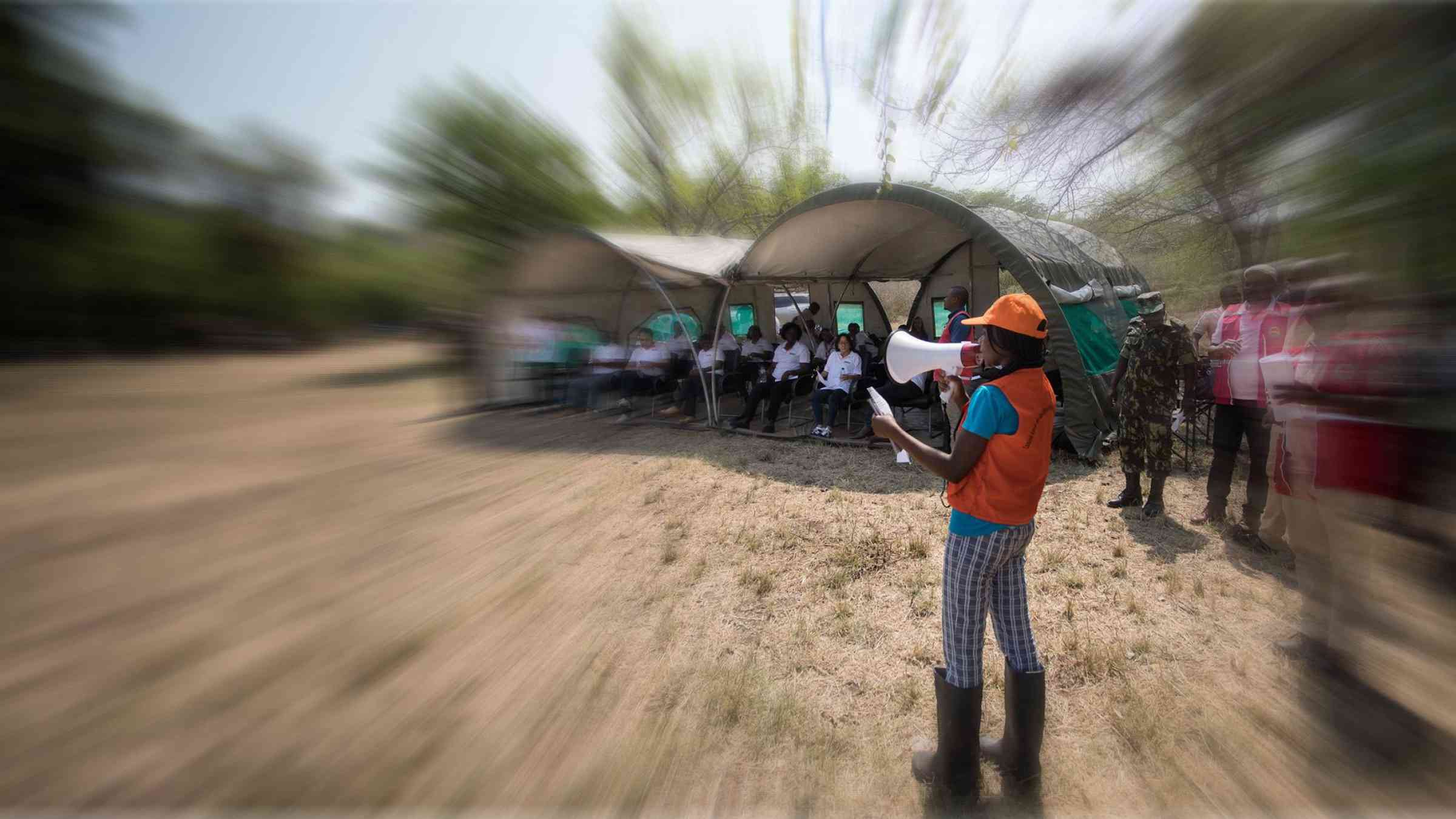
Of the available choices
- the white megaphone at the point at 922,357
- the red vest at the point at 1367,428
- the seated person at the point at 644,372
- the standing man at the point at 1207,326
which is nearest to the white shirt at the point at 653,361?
the seated person at the point at 644,372

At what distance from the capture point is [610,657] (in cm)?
299

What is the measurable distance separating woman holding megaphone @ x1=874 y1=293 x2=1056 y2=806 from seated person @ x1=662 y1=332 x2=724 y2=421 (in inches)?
278

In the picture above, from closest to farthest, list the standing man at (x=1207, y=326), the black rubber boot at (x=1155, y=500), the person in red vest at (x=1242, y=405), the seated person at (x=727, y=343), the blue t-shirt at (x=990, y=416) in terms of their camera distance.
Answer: the blue t-shirt at (x=990, y=416), the person in red vest at (x=1242, y=405), the standing man at (x=1207, y=326), the black rubber boot at (x=1155, y=500), the seated person at (x=727, y=343)

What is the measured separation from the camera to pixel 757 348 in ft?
34.0

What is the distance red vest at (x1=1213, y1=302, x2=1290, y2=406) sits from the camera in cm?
336

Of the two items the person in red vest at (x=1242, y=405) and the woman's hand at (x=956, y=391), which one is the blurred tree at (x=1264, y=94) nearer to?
the woman's hand at (x=956, y=391)

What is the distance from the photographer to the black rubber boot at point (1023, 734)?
1926mm

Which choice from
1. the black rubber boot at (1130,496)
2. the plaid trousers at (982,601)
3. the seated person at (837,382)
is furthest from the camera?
the seated person at (837,382)

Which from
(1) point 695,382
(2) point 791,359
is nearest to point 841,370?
(2) point 791,359

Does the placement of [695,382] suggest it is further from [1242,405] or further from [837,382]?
[1242,405]

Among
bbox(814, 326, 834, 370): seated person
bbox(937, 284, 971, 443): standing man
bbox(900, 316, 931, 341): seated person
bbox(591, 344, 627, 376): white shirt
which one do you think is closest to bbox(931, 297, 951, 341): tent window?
bbox(900, 316, 931, 341): seated person

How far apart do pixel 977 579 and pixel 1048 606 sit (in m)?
1.95

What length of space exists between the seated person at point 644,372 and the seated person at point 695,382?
41 centimetres

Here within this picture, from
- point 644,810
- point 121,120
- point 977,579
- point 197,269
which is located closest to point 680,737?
point 644,810
